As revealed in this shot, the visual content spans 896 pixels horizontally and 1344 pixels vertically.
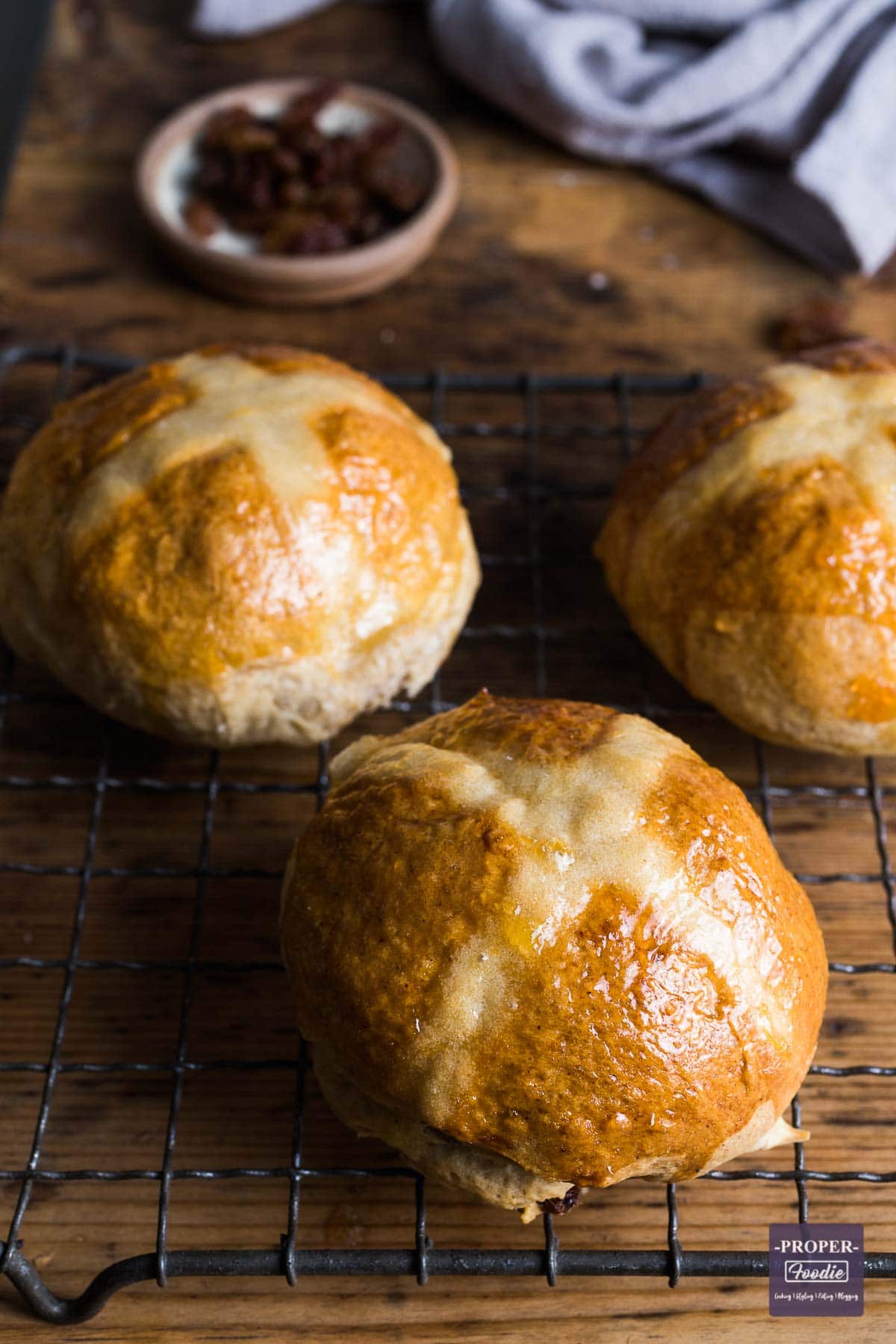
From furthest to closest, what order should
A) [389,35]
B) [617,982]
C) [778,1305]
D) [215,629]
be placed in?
[389,35]
[215,629]
[778,1305]
[617,982]

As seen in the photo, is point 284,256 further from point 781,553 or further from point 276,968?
point 276,968

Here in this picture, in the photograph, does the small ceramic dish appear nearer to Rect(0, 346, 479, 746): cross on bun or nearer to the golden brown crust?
Rect(0, 346, 479, 746): cross on bun

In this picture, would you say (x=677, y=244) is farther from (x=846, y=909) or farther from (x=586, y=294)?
(x=846, y=909)

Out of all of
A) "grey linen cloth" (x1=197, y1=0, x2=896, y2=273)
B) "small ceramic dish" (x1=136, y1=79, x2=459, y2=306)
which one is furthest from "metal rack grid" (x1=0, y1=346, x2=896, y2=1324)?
"grey linen cloth" (x1=197, y1=0, x2=896, y2=273)

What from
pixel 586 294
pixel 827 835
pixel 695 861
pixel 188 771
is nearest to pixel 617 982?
pixel 695 861

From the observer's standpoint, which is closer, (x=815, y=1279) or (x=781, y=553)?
(x=815, y=1279)

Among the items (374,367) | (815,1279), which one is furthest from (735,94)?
(815,1279)

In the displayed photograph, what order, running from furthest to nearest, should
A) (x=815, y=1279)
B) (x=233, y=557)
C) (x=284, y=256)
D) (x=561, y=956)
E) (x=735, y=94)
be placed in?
(x=735, y=94) < (x=284, y=256) < (x=233, y=557) < (x=815, y=1279) < (x=561, y=956)
